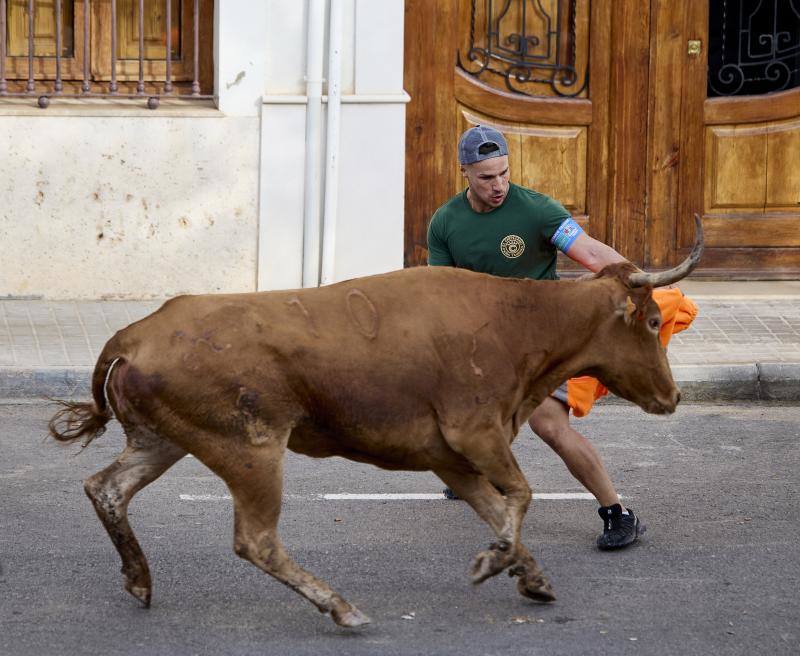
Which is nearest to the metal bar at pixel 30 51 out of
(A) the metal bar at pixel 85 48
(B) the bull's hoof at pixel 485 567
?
(A) the metal bar at pixel 85 48

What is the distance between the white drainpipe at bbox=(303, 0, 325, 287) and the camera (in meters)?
11.0

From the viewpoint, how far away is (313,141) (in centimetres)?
1102

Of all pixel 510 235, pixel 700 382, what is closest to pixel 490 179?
pixel 510 235

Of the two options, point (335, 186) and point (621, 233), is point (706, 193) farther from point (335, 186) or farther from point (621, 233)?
point (335, 186)

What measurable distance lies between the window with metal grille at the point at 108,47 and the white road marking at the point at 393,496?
5177 millimetres

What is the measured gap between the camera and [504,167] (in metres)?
5.88

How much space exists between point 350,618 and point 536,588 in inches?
A: 27.0

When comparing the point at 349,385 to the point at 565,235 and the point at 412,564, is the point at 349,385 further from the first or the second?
the point at 565,235

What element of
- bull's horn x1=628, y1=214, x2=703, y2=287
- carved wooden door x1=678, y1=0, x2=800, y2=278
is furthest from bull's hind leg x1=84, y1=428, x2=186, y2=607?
carved wooden door x1=678, y1=0, x2=800, y2=278

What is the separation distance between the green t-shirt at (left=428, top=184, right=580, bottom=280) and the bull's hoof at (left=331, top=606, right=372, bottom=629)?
1.67 meters

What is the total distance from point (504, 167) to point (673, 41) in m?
6.34

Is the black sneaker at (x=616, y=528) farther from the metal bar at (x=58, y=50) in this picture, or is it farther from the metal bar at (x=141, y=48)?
the metal bar at (x=58, y=50)

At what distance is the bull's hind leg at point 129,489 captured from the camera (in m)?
5.12

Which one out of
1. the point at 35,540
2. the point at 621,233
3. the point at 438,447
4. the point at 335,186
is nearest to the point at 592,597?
the point at 438,447
